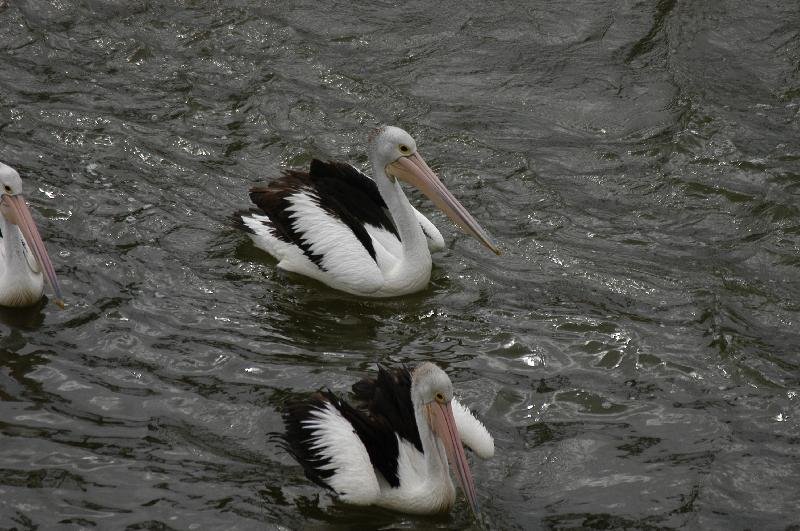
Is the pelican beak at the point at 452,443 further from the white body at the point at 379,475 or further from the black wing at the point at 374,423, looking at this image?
the black wing at the point at 374,423

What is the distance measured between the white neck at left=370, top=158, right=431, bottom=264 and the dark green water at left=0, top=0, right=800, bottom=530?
29 centimetres

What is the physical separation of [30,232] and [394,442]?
96.1 inches

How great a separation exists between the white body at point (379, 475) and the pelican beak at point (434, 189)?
77.3 inches

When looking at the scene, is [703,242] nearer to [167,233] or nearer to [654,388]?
[654,388]

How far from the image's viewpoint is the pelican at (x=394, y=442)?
15.8ft

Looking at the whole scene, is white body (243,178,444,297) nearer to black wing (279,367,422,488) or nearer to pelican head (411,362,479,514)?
black wing (279,367,422,488)

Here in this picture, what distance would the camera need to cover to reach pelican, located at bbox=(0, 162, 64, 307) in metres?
6.03

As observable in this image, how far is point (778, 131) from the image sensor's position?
8484 mm

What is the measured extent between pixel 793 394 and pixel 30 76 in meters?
6.25

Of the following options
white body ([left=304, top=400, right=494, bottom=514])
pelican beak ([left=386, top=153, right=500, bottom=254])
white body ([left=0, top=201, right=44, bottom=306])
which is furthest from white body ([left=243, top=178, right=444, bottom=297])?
white body ([left=304, top=400, right=494, bottom=514])

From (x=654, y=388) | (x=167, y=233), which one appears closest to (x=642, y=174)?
(x=654, y=388)

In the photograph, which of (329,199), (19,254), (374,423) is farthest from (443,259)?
(19,254)

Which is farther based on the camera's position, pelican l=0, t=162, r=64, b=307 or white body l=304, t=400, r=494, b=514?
pelican l=0, t=162, r=64, b=307

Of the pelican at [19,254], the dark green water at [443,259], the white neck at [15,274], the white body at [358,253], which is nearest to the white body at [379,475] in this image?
the dark green water at [443,259]
